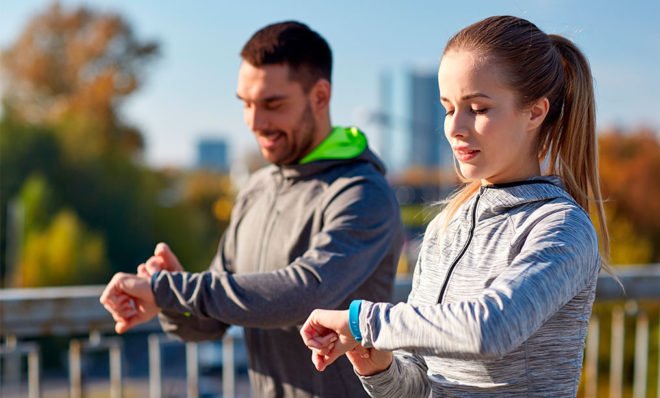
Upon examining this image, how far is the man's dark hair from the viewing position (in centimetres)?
240

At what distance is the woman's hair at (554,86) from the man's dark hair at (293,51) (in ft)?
3.00

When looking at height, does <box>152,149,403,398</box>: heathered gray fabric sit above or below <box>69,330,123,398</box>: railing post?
above

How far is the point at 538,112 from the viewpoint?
1.52 m

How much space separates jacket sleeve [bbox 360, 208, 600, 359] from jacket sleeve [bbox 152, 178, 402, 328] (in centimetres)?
67

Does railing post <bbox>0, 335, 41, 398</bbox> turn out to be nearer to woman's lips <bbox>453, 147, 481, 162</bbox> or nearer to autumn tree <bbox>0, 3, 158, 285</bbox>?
woman's lips <bbox>453, 147, 481, 162</bbox>

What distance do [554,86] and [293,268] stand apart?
0.82 m

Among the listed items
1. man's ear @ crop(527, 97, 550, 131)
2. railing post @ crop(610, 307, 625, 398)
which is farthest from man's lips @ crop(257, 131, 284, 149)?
railing post @ crop(610, 307, 625, 398)

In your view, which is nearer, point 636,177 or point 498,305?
point 498,305

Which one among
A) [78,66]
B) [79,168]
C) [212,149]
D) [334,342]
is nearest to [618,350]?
[334,342]

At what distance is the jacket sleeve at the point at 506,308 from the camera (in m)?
1.25

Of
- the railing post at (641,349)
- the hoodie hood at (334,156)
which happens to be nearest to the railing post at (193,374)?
the hoodie hood at (334,156)

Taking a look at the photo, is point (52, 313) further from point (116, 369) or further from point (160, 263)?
point (160, 263)

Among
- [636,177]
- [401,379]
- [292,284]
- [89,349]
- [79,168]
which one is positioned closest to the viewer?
[401,379]

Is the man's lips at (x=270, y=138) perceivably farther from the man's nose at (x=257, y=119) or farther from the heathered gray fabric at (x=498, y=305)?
the heathered gray fabric at (x=498, y=305)
